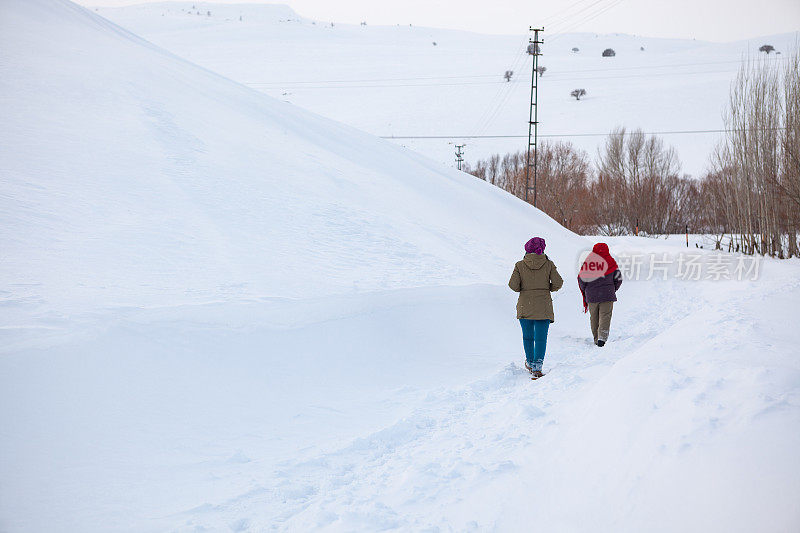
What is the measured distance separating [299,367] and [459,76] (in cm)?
7847

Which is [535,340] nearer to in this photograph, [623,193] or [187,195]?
[187,195]

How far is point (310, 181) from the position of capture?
38.3ft

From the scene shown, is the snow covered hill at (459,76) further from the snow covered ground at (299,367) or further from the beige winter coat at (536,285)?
the beige winter coat at (536,285)

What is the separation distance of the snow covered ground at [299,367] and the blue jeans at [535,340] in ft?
0.84

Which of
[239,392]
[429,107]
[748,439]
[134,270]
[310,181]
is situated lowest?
[239,392]

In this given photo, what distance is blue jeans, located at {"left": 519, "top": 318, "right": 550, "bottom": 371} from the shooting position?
21.8 feet

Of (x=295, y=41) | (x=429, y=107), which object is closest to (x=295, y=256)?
(x=429, y=107)

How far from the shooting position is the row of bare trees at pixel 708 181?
20.4 meters

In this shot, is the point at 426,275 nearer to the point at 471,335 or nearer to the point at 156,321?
the point at 471,335

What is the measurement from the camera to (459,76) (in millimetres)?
79062

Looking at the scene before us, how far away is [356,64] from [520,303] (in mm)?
85732

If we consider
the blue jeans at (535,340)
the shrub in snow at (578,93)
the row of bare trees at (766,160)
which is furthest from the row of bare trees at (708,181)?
the shrub in snow at (578,93)

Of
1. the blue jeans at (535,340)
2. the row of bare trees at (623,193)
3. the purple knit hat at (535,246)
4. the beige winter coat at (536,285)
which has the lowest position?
the blue jeans at (535,340)

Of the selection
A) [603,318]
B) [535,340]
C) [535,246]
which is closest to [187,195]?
[535,246]
